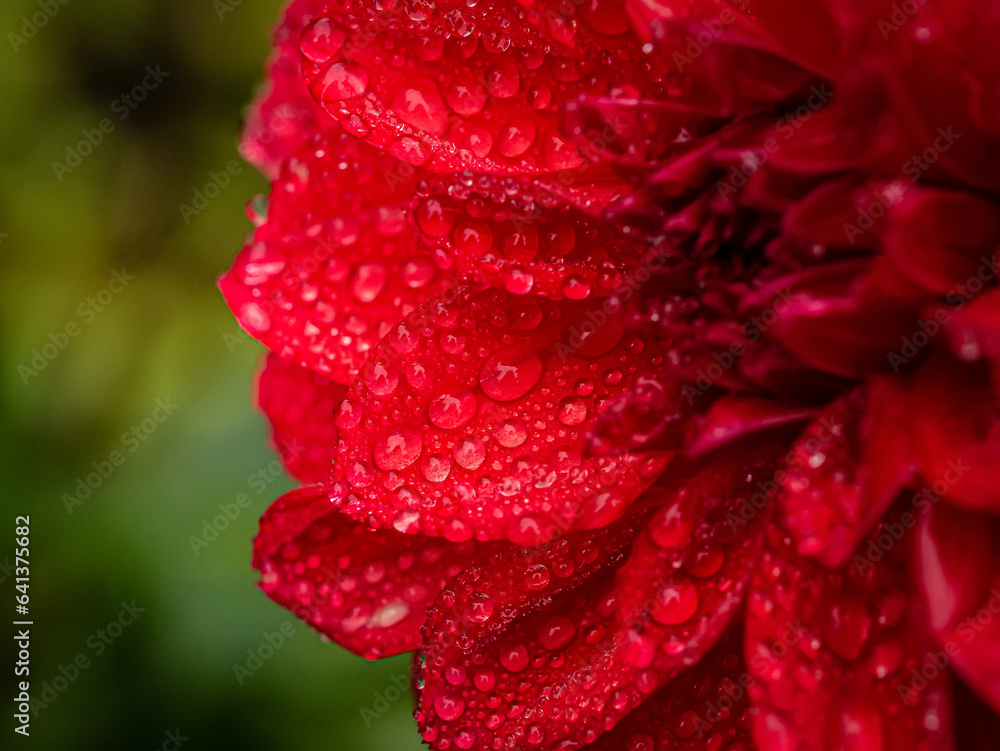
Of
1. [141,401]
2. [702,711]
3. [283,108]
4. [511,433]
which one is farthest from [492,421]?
[141,401]

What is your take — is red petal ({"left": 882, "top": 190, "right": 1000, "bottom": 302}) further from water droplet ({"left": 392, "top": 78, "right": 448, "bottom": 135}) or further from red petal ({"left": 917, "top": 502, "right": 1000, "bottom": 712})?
water droplet ({"left": 392, "top": 78, "right": 448, "bottom": 135})

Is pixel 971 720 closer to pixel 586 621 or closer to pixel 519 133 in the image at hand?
pixel 586 621

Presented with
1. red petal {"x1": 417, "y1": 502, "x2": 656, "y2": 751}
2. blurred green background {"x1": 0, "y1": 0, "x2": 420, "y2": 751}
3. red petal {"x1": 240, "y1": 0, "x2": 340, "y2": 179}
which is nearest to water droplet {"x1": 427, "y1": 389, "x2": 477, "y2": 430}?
red petal {"x1": 417, "y1": 502, "x2": 656, "y2": 751}

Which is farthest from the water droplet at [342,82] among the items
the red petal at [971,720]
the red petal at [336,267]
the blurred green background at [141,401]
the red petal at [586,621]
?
the blurred green background at [141,401]

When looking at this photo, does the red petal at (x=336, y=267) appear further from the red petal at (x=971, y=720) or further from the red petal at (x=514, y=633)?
the red petal at (x=971, y=720)

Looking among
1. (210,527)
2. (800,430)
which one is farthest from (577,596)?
(210,527)

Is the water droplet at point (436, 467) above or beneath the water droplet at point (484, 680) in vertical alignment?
above
